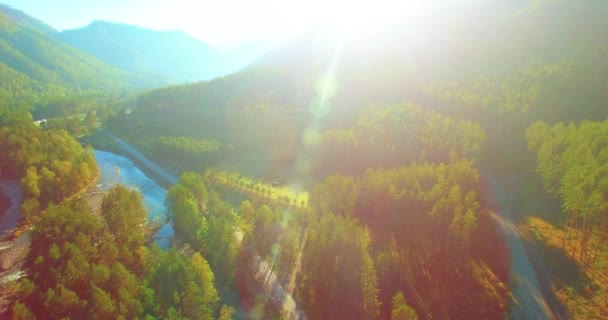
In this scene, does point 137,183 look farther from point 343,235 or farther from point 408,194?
point 408,194

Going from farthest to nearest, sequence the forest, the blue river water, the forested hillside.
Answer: the blue river water, the forested hillside, the forest

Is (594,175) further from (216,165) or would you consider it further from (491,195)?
(216,165)

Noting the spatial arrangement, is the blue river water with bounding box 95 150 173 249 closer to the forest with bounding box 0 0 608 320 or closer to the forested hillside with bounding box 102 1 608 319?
the forest with bounding box 0 0 608 320

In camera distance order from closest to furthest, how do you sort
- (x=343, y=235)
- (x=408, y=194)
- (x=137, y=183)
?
(x=343, y=235) → (x=408, y=194) → (x=137, y=183)

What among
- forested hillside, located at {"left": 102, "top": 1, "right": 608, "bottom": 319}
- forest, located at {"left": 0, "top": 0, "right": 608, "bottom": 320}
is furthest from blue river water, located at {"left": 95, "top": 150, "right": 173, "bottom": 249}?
forested hillside, located at {"left": 102, "top": 1, "right": 608, "bottom": 319}

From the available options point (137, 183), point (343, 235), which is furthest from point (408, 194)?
point (137, 183)

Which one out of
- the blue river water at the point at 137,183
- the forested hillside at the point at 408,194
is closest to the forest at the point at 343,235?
the forested hillside at the point at 408,194

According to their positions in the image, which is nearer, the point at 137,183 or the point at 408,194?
the point at 408,194

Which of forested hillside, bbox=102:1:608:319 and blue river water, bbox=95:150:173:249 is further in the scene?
blue river water, bbox=95:150:173:249
